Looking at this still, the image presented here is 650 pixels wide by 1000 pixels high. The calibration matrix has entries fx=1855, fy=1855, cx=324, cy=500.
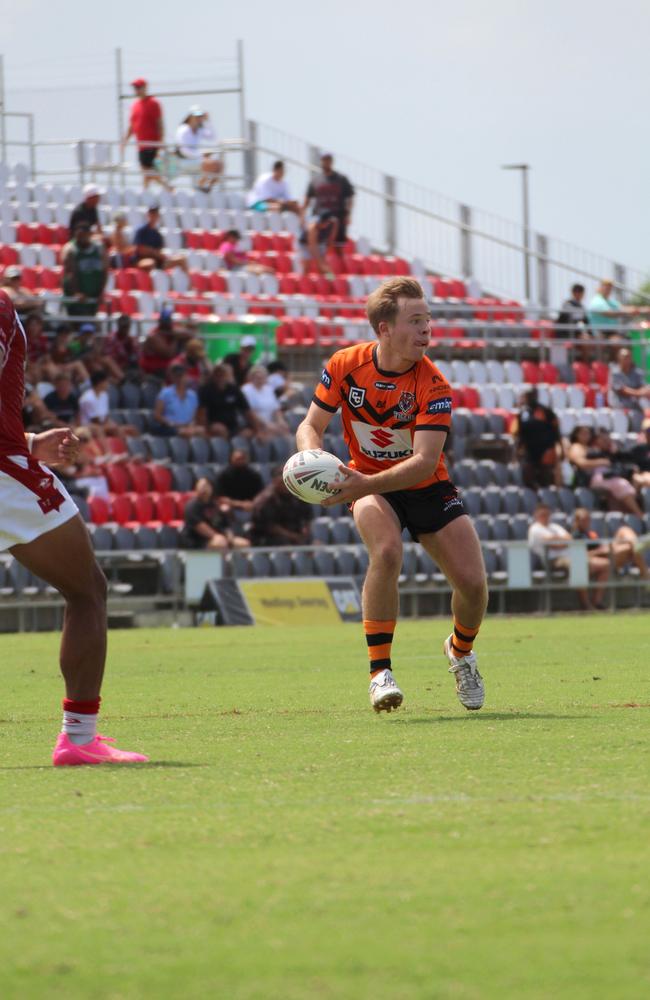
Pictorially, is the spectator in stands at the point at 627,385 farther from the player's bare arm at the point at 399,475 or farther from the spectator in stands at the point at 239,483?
the player's bare arm at the point at 399,475

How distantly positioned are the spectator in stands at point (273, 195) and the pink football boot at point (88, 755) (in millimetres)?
27145

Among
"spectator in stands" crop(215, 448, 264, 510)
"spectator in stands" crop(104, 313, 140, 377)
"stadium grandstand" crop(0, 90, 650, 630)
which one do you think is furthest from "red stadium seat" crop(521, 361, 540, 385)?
"spectator in stands" crop(215, 448, 264, 510)

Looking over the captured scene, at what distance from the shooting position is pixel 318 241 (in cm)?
3309

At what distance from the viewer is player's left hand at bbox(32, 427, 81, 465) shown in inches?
286

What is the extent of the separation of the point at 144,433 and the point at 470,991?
21373 mm

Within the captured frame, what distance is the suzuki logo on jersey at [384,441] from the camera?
9.33m

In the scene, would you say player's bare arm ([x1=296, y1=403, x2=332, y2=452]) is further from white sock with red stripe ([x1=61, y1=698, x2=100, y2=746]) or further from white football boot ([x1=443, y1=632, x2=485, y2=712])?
white sock with red stripe ([x1=61, y1=698, x2=100, y2=746])

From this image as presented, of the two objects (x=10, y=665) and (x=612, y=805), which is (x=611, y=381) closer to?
(x=10, y=665)

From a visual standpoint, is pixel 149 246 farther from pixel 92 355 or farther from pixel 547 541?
pixel 547 541

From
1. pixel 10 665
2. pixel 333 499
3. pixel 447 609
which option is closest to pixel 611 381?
pixel 447 609

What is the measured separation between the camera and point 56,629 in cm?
2131

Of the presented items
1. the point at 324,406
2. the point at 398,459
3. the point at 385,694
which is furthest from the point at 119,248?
the point at 385,694

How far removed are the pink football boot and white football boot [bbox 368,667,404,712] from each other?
5.65 ft

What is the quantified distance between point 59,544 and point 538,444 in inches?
787
